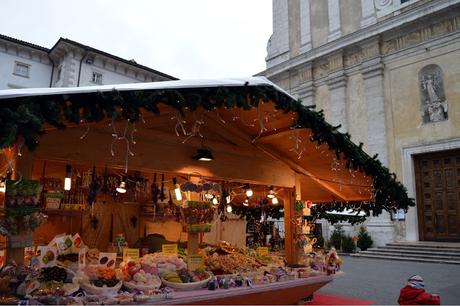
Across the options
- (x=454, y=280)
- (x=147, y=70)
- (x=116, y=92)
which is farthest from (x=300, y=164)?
(x=147, y=70)

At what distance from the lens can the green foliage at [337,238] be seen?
1880 centimetres

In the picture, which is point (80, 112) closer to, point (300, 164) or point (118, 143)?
point (118, 143)

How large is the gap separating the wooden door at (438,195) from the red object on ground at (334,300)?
34.7 ft

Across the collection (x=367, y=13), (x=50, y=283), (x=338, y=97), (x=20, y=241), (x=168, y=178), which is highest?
(x=367, y=13)

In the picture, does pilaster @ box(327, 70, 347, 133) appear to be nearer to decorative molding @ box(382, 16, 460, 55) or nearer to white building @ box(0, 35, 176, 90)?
decorative molding @ box(382, 16, 460, 55)

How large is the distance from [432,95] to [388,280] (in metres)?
10.5

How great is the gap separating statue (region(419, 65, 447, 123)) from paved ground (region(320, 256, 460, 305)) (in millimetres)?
7039

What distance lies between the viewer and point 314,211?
38.9ft

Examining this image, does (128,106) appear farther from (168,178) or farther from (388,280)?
(388,280)

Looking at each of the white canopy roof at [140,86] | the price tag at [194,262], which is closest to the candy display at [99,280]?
the price tag at [194,262]

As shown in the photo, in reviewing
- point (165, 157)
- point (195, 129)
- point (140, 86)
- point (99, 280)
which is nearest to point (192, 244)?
point (165, 157)

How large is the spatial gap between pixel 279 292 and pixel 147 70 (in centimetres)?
2621

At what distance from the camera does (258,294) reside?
5.86m

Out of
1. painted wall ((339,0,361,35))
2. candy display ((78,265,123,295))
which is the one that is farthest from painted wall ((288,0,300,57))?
candy display ((78,265,123,295))
